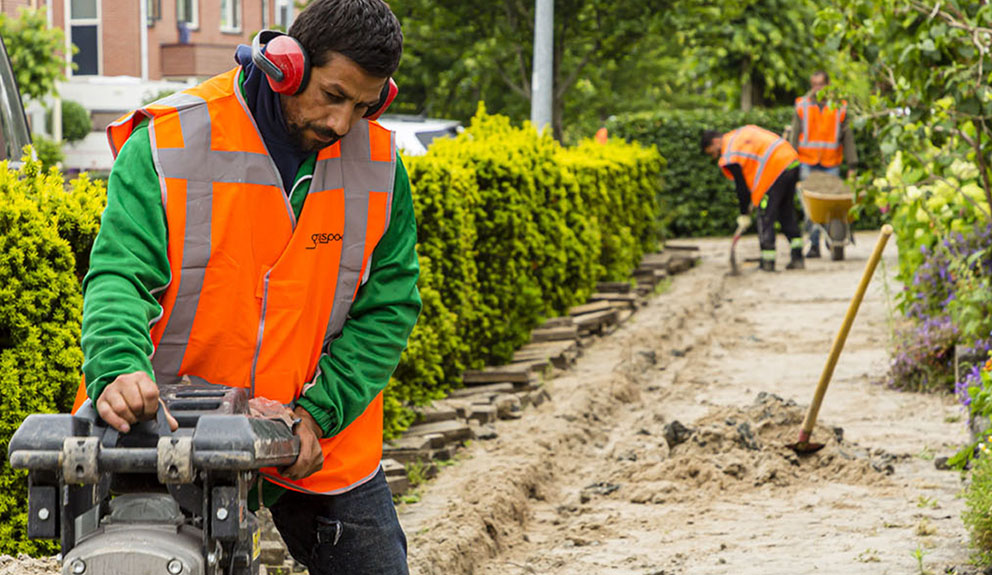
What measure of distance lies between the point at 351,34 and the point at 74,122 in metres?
24.2

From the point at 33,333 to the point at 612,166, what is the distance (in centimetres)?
924

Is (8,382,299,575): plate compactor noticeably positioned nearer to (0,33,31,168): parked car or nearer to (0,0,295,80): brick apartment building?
(0,33,31,168): parked car

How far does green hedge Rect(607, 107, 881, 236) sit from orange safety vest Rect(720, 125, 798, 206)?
515 cm

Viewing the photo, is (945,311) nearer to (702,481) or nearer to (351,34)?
(702,481)

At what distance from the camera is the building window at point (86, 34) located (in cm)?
1346

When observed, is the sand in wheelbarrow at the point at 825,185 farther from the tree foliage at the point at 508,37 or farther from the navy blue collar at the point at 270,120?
the navy blue collar at the point at 270,120

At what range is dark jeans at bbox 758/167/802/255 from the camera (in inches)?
603

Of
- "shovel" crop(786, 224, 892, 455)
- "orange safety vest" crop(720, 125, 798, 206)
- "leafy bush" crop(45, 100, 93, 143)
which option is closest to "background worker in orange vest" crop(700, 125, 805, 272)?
"orange safety vest" crop(720, 125, 798, 206)

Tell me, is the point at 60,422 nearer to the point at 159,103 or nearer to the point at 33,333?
the point at 159,103

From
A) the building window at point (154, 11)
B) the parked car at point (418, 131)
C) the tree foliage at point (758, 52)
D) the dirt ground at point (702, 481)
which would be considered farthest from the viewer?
the tree foliage at point (758, 52)

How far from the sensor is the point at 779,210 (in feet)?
51.0

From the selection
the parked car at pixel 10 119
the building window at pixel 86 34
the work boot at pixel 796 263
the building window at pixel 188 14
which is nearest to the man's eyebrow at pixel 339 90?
the parked car at pixel 10 119

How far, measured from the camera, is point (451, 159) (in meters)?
8.27

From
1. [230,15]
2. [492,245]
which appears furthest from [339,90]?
[230,15]
